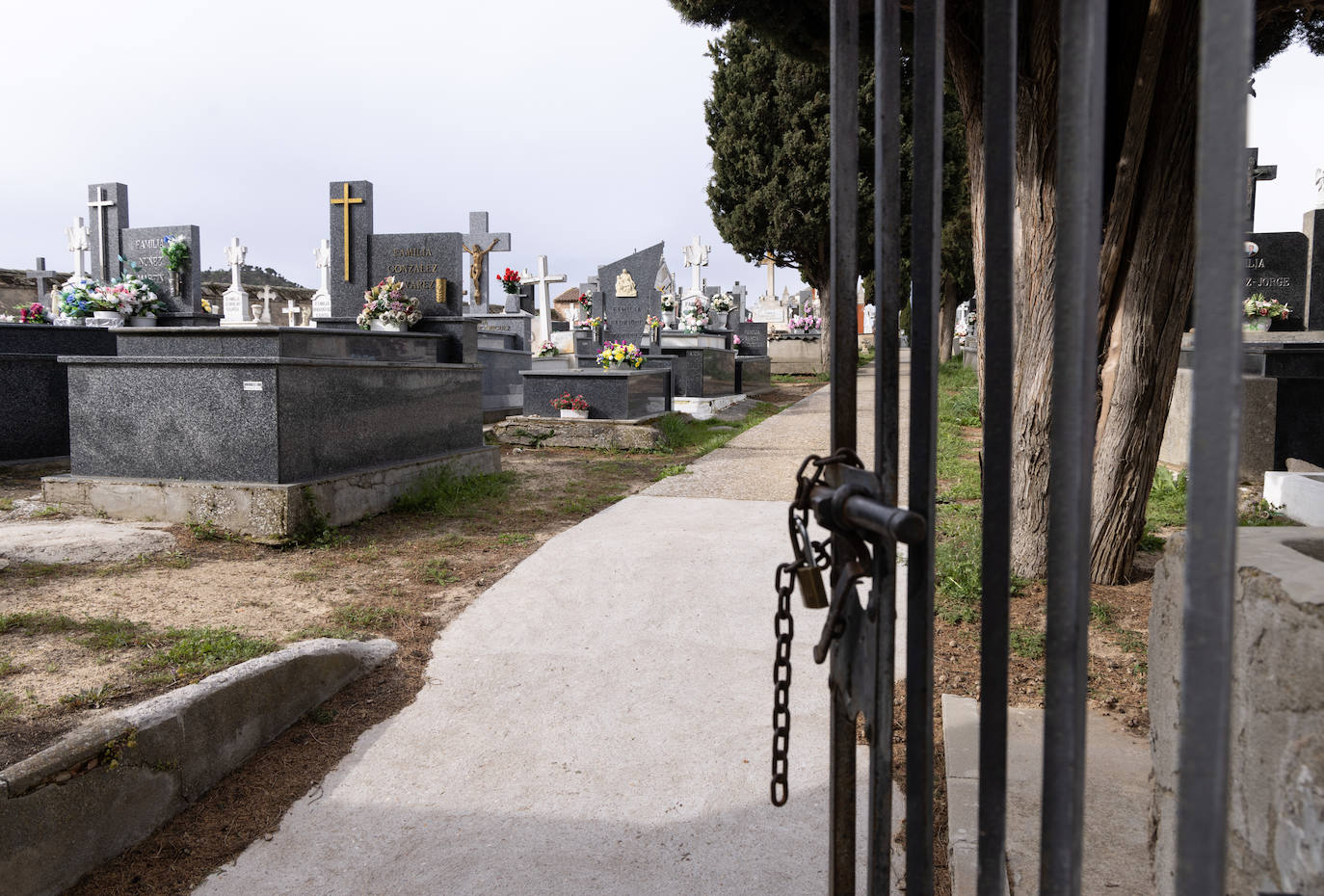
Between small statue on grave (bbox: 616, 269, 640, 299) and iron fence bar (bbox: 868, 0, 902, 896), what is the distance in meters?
14.8

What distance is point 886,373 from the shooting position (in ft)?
4.21

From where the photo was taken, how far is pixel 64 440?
28.6 feet

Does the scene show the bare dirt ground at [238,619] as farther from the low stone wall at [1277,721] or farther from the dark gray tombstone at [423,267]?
the dark gray tombstone at [423,267]

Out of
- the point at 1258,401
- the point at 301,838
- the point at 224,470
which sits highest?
the point at 1258,401

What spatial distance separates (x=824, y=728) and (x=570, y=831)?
1.00 m

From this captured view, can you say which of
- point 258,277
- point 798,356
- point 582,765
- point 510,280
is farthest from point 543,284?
point 258,277

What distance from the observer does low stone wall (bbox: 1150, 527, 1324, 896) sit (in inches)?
38.7

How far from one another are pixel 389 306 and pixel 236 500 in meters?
3.74

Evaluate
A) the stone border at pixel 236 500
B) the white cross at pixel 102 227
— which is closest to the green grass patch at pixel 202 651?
the stone border at pixel 236 500

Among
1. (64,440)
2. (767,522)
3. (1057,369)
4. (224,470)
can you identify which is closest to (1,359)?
(64,440)

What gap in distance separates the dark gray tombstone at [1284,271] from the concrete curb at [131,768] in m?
12.0

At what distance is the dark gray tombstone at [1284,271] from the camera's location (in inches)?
428

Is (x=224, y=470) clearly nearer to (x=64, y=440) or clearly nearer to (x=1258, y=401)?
(x=64, y=440)

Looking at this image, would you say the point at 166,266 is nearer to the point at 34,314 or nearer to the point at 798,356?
the point at 34,314
